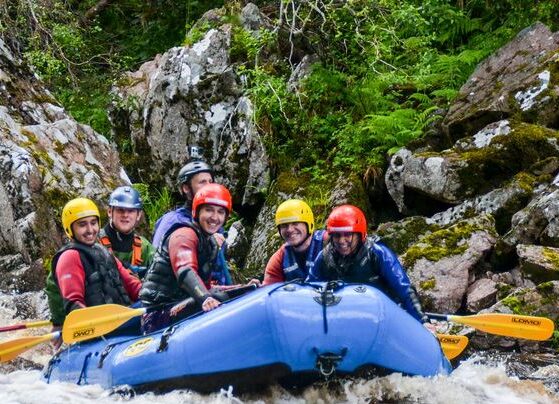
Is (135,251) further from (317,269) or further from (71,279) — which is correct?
(317,269)

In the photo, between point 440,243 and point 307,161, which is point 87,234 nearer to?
point 440,243

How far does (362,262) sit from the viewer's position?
6.51m

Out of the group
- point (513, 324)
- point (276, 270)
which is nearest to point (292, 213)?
point (276, 270)

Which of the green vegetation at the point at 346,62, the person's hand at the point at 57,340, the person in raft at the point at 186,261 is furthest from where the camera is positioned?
the green vegetation at the point at 346,62

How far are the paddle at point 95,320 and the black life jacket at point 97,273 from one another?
438 mm

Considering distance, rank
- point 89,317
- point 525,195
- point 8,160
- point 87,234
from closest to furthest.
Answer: point 89,317, point 87,234, point 525,195, point 8,160

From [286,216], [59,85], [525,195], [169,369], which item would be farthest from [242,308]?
[59,85]

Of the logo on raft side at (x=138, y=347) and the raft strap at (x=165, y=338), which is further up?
the raft strap at (x=165, y=338)

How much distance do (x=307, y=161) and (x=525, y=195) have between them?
339 centimetres

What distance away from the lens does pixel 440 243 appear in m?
8.90

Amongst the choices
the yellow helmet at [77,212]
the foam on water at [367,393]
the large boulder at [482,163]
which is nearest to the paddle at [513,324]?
the foam on water at [367,393]

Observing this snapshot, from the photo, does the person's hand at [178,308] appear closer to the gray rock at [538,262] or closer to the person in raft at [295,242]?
the person in raft at [295,242]

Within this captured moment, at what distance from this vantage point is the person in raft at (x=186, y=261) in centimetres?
592

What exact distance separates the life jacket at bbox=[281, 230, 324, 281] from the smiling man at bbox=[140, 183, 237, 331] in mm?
960
